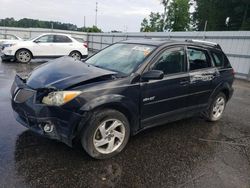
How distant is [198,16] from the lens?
4997 cm

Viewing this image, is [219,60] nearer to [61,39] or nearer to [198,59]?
[198,59]

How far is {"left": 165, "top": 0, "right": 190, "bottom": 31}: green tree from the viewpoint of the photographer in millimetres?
49688

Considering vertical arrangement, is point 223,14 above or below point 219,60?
above

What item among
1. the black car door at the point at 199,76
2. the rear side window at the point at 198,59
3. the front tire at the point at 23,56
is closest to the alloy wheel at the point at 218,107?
the black car door at the point at 199,76

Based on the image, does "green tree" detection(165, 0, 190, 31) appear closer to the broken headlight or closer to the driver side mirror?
the driver side mirror

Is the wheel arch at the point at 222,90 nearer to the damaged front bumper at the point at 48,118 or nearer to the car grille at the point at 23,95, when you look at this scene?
the damaged front bumper at the point at 48,118

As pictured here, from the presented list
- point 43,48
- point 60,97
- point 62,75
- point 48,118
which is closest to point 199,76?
point 62,75

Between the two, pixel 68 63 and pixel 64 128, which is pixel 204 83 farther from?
pixel 64 128

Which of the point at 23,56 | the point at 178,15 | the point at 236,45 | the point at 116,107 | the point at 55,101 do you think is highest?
the point at 178,15

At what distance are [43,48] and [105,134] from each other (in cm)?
1027

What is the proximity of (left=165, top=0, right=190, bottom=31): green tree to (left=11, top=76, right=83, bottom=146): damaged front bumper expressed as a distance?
50829mm

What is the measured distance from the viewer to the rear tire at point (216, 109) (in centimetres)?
494

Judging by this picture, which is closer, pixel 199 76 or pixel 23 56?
pixel 199 76

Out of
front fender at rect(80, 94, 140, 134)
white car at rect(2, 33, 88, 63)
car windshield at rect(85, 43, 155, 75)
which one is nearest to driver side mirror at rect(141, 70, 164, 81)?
car windshield at rect(85, 43, 155, 75)
